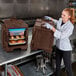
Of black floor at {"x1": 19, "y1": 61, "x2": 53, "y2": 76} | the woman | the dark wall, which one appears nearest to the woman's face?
the woman

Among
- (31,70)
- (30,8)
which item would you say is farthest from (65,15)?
(30,8)

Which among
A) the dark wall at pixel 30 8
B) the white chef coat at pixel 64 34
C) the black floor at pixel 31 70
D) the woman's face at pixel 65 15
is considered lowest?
the black floor at pixel 31 70

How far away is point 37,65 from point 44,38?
0.68 m

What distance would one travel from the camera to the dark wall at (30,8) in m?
2.30

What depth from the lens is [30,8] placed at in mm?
2562

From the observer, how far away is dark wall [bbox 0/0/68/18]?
2.30m

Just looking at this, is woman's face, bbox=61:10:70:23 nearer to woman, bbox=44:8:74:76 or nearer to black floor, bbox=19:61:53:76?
woman, bbox=44:8:74:76

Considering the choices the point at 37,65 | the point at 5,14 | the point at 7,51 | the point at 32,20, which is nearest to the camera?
the point at 7,51

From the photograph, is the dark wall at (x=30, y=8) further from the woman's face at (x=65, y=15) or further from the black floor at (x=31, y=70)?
the woman's face at (x=65, y=15)

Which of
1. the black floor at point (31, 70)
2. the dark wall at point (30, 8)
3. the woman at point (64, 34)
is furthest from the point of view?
the dark wall at point (30, 8)

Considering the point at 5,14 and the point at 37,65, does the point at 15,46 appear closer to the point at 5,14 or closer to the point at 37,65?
the point at 37,65

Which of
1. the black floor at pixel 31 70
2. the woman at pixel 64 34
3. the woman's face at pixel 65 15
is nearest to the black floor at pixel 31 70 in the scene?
the black floor at pixel 31 70

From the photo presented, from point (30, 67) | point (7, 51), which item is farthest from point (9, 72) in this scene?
point (30, 67)

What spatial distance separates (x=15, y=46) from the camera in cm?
155
